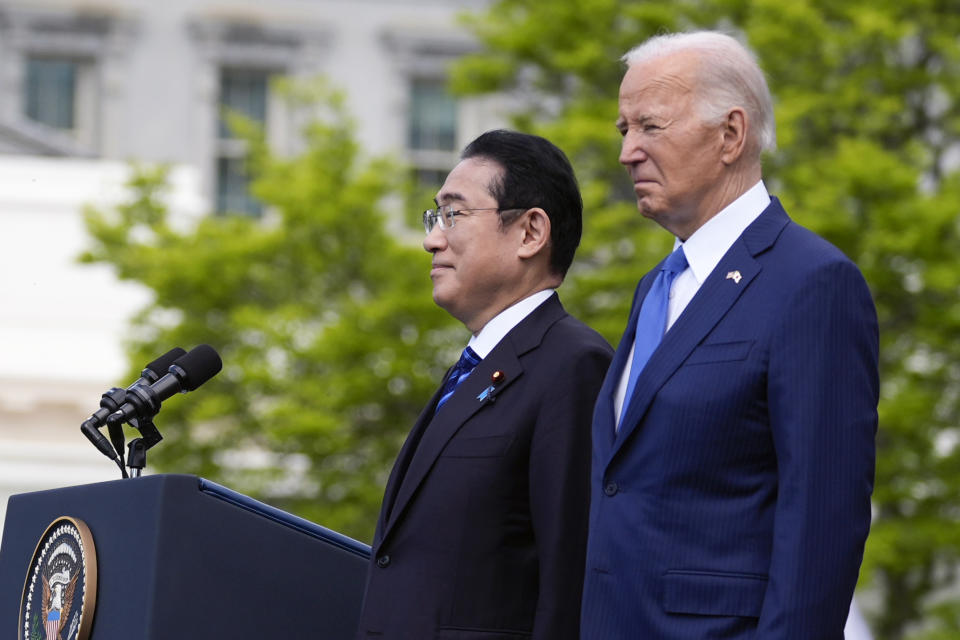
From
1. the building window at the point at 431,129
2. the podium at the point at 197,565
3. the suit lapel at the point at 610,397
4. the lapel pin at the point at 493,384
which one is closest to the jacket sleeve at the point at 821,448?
the suit lapel at the point at 610,397

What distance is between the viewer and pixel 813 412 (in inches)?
110

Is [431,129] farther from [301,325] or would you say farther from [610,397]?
[610,397]

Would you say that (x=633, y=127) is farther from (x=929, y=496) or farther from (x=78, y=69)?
(x=78, y=69)

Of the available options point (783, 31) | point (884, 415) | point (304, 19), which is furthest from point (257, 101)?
point (884, 415)

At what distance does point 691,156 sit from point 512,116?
1170 cm

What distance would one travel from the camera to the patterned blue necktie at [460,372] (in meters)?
3.80

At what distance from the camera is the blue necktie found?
3113 millimetres

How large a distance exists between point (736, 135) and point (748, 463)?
2.07 feet

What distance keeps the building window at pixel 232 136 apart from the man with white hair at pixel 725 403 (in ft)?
60.7

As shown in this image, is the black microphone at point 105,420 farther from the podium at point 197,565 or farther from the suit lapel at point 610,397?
the suit lapel at point 610,397

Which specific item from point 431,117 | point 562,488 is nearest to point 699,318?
point 562,488

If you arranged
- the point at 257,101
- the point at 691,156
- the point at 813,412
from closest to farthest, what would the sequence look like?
the point at 813,412 → the point at 691,156 → the point at 257,101

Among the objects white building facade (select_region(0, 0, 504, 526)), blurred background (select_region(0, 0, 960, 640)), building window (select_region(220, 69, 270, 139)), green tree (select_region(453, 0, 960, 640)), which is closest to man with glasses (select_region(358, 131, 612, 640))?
blurred background (select_region(0, 0, 960, 640))

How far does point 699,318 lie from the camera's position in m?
3.01
